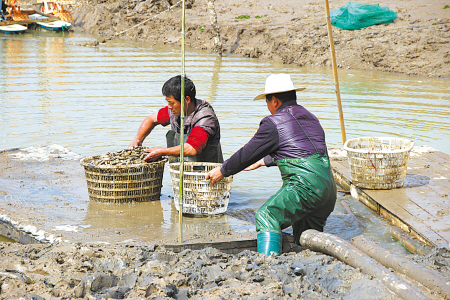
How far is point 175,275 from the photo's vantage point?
3.16 m

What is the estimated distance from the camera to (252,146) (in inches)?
159

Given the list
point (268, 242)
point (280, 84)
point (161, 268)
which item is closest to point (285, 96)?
point (280, 84)

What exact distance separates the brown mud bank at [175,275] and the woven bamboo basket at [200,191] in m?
1.04

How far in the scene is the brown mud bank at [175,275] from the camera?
2965mm

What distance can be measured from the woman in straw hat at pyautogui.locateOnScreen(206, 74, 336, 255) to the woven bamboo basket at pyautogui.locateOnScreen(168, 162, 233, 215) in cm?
60

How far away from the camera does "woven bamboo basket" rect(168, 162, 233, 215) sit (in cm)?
462

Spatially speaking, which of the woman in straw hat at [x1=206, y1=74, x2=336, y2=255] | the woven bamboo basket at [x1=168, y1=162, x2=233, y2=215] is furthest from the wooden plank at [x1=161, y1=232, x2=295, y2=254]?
the woven bamboo basket at [x1=168, y1=162, x2=233, y2=215]

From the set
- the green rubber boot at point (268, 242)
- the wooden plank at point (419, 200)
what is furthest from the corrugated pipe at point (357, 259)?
the wooden plank at point (419, 200)

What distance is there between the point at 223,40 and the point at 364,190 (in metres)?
16.6

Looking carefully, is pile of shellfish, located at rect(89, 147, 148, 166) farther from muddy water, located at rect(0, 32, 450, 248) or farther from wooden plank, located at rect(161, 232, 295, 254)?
wooden plank, located at rect(161, 232, 295, 254)

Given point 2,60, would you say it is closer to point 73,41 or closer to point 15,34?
point 73,41

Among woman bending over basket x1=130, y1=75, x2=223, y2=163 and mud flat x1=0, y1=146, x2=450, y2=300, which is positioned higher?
woman bending over basket x1=130, y1=75, x2=223, y2=163

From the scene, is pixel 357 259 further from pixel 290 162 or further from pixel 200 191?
pixel 200 191

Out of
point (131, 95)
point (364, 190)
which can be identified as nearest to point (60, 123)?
point (131, 95)
